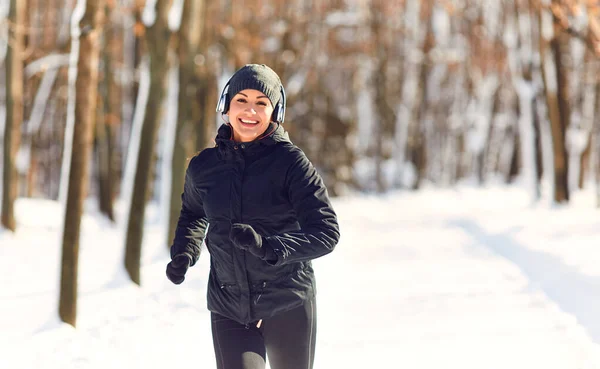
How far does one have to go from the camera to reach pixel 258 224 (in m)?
3.25

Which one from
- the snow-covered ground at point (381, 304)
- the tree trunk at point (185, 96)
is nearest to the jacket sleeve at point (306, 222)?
the snow-covered ground at point (381, 304)

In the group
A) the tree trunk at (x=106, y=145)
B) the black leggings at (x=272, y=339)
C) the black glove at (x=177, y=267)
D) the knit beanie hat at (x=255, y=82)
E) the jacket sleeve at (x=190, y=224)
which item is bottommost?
the tree trunk at (x=106, y=145)

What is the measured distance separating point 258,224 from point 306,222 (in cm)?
21

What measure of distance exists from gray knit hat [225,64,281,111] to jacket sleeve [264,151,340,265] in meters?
Result: 0.30

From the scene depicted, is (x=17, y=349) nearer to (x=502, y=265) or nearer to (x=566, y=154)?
(x=502, y=265)

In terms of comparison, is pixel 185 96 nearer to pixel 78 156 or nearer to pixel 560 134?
pixel 78 156

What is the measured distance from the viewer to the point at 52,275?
39.6 ft

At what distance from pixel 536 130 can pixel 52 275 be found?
1399cm

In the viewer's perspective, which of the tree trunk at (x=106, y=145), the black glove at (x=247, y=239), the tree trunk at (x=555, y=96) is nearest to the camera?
the black glove at (x=247, y=239)

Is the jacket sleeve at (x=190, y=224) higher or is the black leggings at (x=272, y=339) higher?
the jacket sleeve at (x=190, y=224)

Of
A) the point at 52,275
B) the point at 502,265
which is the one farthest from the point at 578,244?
the point at 52,275

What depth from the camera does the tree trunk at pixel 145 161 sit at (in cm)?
1084

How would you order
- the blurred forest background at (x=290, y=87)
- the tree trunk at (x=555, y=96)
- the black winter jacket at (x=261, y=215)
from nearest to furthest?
the black winter jacket at (x=261, y=215) < the blurred forest background at (x=290, y=87) < the tree trunk at (x=555, y=96)

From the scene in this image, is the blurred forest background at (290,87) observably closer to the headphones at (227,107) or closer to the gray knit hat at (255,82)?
the headphones at (227,107)
